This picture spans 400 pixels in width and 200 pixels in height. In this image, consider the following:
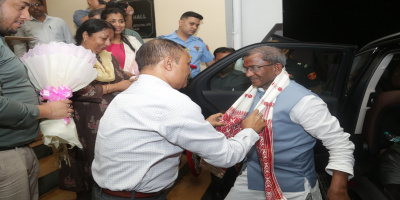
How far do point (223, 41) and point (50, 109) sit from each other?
3.91 meters

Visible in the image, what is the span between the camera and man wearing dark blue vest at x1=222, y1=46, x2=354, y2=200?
1.63 m

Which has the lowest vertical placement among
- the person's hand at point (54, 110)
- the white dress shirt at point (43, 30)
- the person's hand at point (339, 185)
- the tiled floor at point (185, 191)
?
the tiled floor at point (185, 191)

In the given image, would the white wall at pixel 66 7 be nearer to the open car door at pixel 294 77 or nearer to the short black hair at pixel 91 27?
the short black hair at pixel 91 27

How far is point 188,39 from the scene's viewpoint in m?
4.50

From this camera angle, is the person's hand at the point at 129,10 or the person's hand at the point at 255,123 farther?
the person's hand at the point at 129,10

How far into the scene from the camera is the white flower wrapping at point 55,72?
178 cm

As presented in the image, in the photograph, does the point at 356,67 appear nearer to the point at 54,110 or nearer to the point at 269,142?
the point at 269,142

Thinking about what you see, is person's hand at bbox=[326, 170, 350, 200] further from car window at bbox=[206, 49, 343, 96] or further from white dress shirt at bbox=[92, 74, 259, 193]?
car window at bbox=[206, 49, 343, 96]

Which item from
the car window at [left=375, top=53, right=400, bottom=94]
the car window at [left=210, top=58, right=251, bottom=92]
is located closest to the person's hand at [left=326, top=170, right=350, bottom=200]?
the car window at [left=375, top=53, right=400, bottom=94]

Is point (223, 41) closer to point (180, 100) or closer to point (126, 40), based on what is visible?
point (126, 40)

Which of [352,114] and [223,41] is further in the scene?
[223,41]

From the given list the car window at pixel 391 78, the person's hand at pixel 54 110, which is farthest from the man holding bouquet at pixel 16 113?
the car window at pixel 391 78

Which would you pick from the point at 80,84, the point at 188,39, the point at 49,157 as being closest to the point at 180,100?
the point at 80,84

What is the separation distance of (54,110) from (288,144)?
1.52 meters
